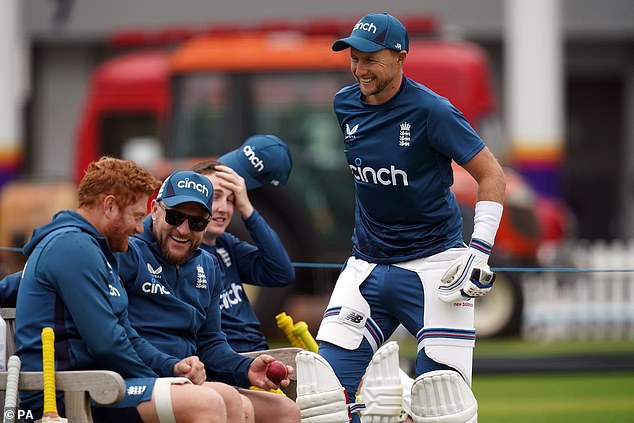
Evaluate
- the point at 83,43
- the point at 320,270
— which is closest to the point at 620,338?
the point at 320,270

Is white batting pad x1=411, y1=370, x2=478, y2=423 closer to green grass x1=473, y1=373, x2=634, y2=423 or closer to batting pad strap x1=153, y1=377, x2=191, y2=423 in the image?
batting pad strap x1=153, y1=377, x2=191, y2=423

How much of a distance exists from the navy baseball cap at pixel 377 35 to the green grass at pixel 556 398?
11.8 ft

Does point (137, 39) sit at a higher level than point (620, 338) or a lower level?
higher

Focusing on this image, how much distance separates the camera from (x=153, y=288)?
4855 mm

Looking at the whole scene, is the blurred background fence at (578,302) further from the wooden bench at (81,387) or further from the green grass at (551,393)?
the wooden bench at (81,387)

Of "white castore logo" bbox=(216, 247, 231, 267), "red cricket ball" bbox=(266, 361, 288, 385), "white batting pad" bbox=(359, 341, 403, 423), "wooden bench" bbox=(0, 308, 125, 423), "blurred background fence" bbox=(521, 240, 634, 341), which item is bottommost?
"blurred background fence" bbox=(521, 240, 634, 341)

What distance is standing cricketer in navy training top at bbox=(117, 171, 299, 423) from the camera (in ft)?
15.9

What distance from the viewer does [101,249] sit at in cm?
451

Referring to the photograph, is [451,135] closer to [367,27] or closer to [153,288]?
[367,27]

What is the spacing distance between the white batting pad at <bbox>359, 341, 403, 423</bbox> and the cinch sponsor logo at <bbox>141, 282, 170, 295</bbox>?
0.92 meters

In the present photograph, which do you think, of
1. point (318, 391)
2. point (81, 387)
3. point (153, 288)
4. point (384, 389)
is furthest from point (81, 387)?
point (384, 389)

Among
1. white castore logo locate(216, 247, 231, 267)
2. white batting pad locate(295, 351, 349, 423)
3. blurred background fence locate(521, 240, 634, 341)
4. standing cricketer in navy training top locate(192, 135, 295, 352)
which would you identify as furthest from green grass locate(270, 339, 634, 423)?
white batting pad locate(295, 351, 349, 423)

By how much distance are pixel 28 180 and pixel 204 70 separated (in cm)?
456

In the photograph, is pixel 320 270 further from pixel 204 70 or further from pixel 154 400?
pixel 154 400
